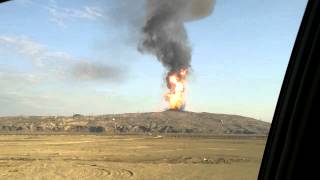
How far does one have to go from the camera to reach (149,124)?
140m

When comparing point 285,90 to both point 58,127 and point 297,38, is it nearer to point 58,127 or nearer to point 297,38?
point 297,38

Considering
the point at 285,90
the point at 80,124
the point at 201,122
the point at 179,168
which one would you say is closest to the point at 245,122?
the point at 201,122

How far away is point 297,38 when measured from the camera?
2.04 m

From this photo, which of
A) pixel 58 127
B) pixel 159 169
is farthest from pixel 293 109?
pixel 58 127

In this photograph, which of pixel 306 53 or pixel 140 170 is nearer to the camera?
pixel 306 53

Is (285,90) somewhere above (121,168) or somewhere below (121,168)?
above

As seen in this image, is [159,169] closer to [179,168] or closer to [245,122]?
[179,168]

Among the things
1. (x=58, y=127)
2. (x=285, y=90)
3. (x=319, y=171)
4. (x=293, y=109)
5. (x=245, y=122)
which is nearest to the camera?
(x=319, y=171)

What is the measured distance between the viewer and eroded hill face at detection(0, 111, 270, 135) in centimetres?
12900

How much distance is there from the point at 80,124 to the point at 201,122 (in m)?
38.8

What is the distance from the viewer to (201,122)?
144 metres

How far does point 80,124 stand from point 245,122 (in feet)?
181

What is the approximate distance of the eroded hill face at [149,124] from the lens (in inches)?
5079

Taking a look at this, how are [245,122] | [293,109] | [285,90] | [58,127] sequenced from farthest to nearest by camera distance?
[245,122] → [58,127] → [285,90] → [293,109]
